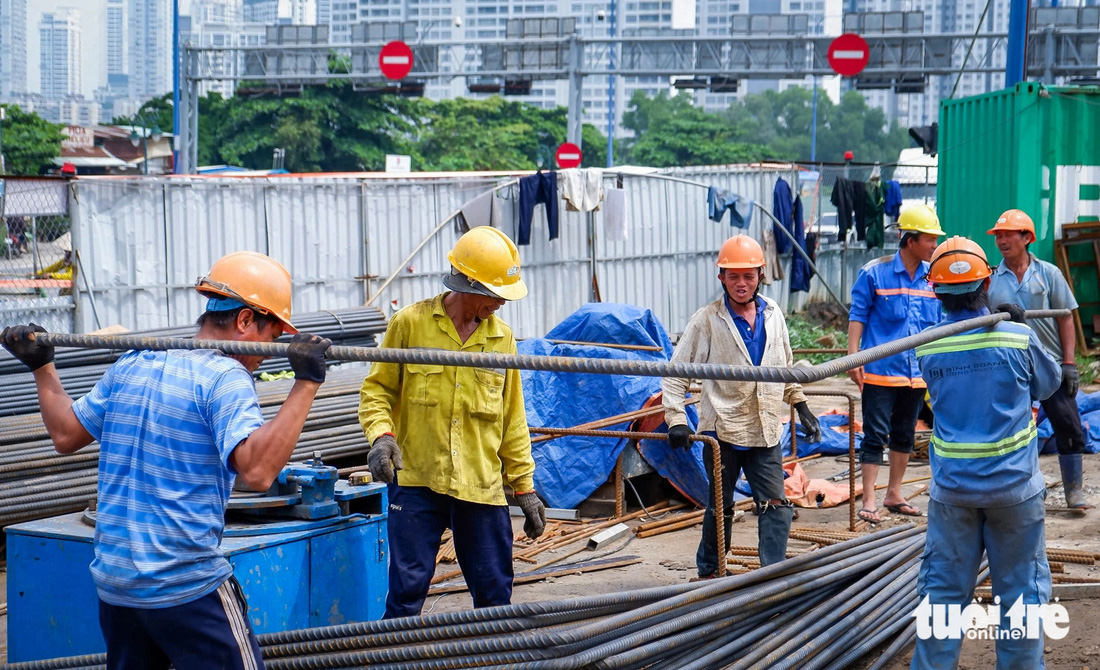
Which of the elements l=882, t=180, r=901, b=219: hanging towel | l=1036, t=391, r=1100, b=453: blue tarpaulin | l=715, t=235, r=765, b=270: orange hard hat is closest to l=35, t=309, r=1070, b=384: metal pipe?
l=715, t=235, r=765, b=270: orange hard hat

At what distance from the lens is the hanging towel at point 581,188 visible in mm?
15750

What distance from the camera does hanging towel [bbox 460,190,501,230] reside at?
15.0m

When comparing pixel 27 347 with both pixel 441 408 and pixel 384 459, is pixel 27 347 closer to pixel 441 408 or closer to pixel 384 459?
pixel 384 459

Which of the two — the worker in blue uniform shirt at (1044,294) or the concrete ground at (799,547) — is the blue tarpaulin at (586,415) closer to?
the concrete ground at (799,547)

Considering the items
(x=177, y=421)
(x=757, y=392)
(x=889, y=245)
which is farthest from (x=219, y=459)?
(x=889, y=245)

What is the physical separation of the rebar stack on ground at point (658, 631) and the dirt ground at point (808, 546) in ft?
1.20

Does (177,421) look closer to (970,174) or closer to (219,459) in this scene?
(219,459)

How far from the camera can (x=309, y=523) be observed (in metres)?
4.55

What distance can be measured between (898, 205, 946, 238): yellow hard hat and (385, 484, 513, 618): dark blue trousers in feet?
12.5

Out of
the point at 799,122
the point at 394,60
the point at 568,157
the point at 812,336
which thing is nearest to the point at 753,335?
the point at 812,336

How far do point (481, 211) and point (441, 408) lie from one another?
35.2 ft

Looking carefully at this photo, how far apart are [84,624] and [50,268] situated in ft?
39.3

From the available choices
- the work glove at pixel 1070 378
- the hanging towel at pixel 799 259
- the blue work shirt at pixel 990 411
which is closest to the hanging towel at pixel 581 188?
the hanging towel at pixel 799 259

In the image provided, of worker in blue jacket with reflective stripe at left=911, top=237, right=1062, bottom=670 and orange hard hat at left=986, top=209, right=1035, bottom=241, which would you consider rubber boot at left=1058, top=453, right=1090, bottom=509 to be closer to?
orange hard hat at left=986, top=209, right=1035, bottom=241
